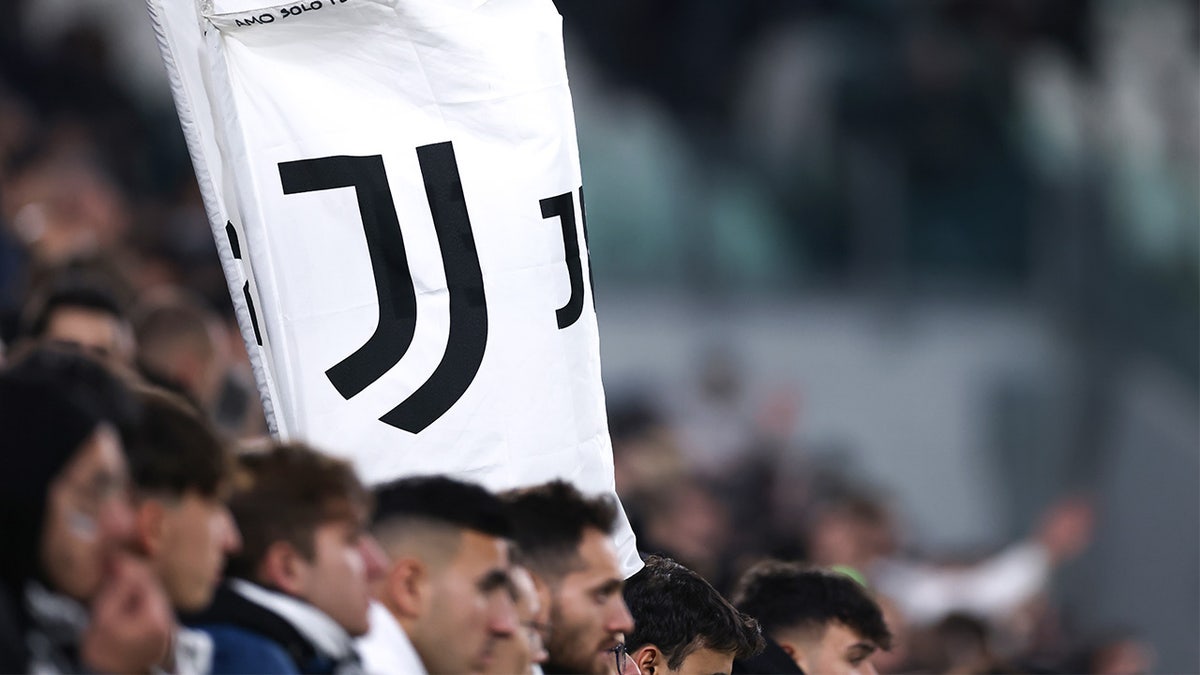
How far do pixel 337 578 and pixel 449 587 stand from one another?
28cm

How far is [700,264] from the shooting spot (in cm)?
1478

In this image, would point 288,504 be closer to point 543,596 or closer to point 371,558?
point 371,558

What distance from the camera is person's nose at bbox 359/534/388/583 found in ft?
9.02

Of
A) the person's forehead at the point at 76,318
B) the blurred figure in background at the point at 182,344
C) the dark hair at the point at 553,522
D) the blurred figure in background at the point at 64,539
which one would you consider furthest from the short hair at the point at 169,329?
the blurred figure in background at the point at 64,539

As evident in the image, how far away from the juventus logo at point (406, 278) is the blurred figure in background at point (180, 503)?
1202mm

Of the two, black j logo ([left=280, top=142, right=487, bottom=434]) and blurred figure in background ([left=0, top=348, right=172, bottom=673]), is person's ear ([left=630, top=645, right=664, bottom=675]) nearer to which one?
black j logo ([left=280, top=142, right=487, bottom=434])

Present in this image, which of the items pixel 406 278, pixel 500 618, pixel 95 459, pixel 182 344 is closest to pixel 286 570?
pixel 500 618

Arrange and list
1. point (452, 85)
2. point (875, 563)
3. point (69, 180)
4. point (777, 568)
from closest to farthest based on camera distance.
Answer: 1. point (452, 85)
2. point (777, 568)
3. point (69, 180)
4. point (875, 563)

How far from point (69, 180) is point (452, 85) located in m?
3.35

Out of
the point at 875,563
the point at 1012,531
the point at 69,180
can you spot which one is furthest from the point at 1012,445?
the point at 69,180

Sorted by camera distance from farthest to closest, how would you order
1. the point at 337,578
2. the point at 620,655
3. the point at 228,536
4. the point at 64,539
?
the point at 620,655
the point at 337,578
the point at 228,536
the point at 64,539

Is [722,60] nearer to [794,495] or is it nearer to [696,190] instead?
[696,190]

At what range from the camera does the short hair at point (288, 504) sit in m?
2.68

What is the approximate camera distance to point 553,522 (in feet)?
11.0
